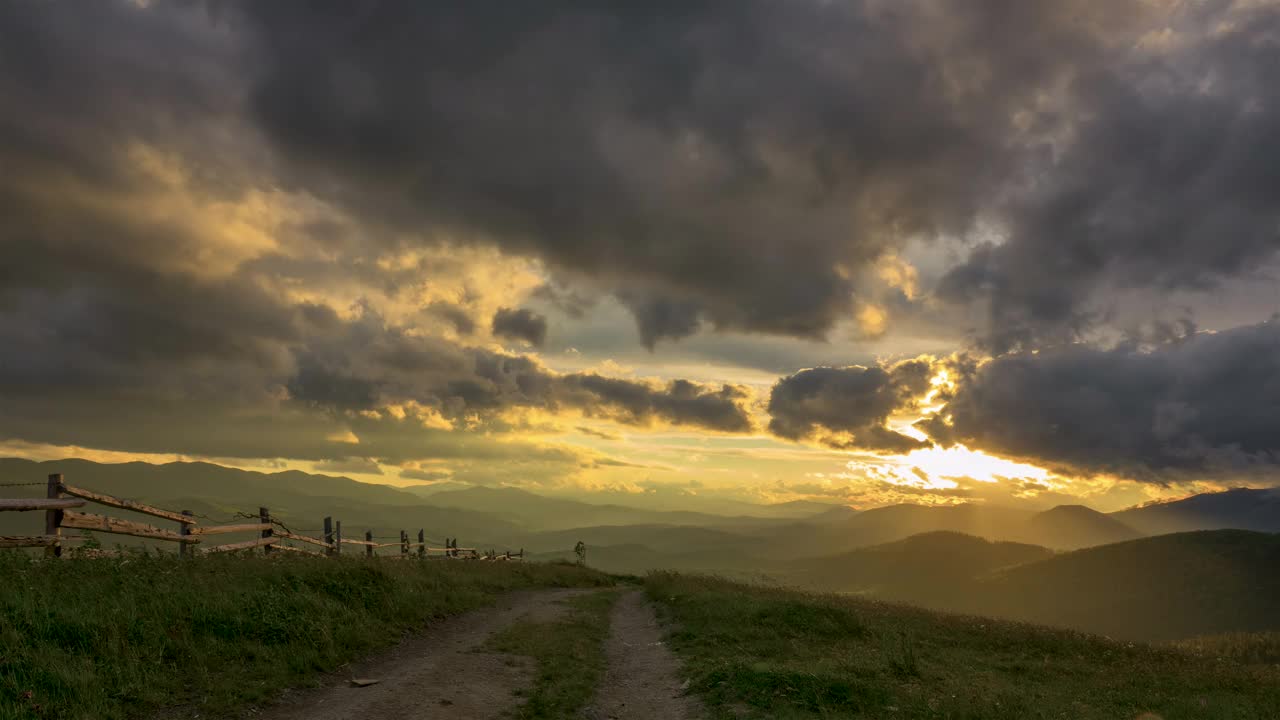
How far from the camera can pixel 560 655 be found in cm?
1669

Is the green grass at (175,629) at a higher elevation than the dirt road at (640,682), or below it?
higher

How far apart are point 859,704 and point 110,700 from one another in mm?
13409

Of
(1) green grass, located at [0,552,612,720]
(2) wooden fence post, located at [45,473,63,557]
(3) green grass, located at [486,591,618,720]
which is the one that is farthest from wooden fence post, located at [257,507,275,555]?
(3) green grass, located at [486,591,618,720]

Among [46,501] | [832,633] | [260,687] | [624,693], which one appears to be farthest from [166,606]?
[832,633]

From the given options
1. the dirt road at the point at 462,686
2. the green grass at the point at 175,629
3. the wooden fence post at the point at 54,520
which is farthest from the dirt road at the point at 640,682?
the wooden fence post at the point at 54,520

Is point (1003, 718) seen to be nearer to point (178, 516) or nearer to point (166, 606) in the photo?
point (166, 606)

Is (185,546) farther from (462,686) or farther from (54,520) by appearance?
(462,686)

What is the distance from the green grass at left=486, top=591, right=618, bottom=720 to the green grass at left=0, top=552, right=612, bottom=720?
3.31 meters

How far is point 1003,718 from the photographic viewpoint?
12.5 meters

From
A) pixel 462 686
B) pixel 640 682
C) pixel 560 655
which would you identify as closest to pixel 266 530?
pixel 560 655

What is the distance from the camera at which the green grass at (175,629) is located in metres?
10.1

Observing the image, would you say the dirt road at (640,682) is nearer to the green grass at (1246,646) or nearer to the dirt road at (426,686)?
the dirt road at (426,686)

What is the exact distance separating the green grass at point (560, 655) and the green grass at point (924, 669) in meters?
2.57

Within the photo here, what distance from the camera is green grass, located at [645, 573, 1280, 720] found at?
43.8 ft
